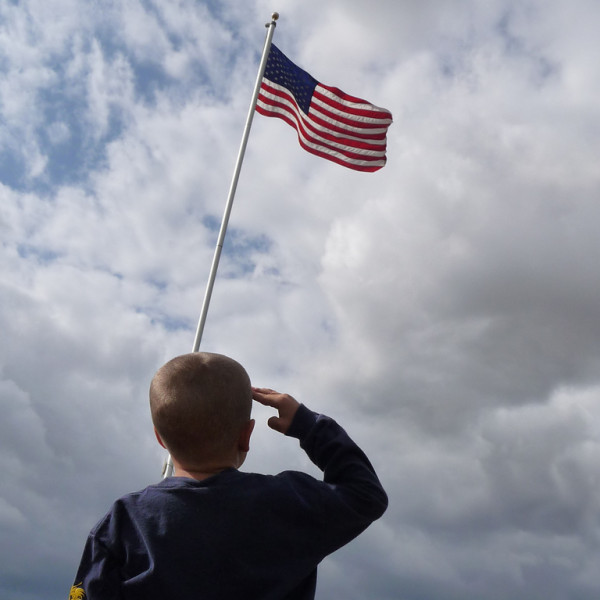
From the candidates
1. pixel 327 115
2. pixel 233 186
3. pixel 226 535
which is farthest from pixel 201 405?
pixel 327 115

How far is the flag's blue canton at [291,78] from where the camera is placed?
14.2 m

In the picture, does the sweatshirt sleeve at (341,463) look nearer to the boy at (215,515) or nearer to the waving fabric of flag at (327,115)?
the boy at (215,515)

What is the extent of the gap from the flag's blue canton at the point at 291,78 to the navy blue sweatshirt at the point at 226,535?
11.9 metres

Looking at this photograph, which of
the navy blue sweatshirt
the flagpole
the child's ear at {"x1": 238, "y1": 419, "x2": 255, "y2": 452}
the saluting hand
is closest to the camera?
the navy blue sweatshirt

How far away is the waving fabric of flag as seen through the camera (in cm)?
1407

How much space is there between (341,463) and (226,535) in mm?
646

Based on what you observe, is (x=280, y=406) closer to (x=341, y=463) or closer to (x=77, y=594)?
(x=341, y=463)

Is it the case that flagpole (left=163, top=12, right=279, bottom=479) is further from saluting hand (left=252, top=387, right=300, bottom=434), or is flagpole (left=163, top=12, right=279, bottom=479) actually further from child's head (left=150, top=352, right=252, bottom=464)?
child's head (left=150, top=352, right=252, bottom=464)

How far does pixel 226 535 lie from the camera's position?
121 inches

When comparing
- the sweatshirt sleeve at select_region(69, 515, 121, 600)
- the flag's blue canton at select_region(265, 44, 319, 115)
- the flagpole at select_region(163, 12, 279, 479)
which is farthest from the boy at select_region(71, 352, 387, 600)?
the flag's blue canton at select_region(265, 44, 319, 115)

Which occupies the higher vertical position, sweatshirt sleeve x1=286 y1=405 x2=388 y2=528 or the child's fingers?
the child's fingers

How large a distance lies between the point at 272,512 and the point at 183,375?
0.73 metres

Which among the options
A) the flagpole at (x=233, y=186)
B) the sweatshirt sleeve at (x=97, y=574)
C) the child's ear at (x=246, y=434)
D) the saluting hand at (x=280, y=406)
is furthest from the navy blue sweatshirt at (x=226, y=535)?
the flagpole at (x=233, y=186)

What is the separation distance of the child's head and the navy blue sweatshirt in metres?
0.17
